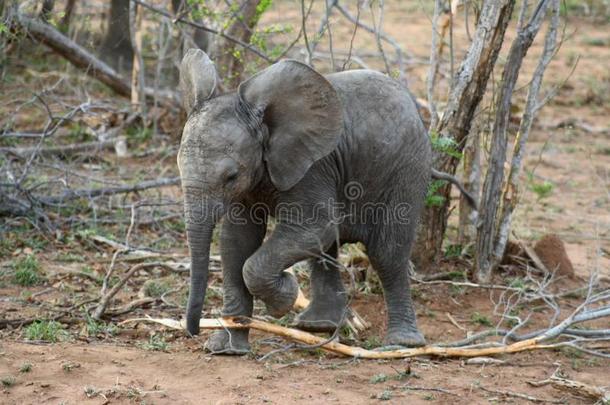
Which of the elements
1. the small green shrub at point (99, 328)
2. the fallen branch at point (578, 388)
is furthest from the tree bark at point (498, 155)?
the small green shrub at point (99, 328)

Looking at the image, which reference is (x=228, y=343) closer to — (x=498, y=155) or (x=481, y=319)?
(x=481, y=319)

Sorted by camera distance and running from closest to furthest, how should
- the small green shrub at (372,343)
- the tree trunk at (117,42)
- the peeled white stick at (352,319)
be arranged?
the small green shrub at (372,343) < the peeled white stick at (352,319) < the tree trunk at (117,42)

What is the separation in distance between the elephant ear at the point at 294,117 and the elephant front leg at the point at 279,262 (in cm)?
30

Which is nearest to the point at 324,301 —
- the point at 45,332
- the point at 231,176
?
the point at 231,176

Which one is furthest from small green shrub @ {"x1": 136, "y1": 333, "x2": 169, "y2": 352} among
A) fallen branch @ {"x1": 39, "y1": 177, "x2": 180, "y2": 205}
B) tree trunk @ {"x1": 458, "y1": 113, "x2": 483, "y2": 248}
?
tree trunk @ {"x1": 458, "y1": 113, "x2": 483, "y2": 248}

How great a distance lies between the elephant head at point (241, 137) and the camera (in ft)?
16.5

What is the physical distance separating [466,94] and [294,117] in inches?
90.4

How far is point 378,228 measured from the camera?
611 cm

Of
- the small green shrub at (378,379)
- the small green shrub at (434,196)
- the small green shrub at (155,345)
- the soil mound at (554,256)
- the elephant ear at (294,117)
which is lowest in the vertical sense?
the small green shrub at (378,379)

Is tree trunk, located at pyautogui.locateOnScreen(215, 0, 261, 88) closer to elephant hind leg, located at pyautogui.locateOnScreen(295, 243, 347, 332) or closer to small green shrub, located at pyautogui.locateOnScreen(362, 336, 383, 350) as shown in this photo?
elephant hind leg, located at pyautogui.locateOnScreen(295, 243, 347, 332)

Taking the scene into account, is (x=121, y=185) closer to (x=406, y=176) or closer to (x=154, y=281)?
(x=154, y=281)

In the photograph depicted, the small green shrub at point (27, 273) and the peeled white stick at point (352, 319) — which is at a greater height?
the small green shrub at point (27, 273)

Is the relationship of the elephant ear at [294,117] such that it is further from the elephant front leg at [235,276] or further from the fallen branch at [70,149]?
the fallen branch at [70,149]

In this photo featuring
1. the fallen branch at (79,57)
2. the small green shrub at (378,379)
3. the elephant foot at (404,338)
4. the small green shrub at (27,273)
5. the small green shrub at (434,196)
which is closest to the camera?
the small green shrub at (378,379)
